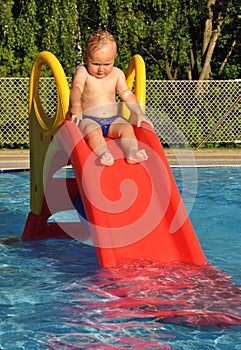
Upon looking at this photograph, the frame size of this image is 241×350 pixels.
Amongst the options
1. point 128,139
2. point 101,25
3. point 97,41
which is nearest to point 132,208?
point 128,139

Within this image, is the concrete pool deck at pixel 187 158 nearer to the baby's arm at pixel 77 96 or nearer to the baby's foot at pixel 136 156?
the baby's arm at pixel 77 96

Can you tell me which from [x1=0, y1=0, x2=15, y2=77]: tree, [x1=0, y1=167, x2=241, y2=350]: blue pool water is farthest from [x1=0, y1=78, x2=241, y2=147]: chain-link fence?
[x1=0, y1=167, x2=241, y2=350]: blue pool water

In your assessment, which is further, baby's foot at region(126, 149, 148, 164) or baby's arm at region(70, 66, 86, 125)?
baby's arm at region(70, 66, 86, 125)

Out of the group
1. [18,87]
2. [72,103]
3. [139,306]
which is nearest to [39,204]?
[72,103]

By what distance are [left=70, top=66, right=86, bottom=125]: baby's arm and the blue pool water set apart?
1135 millimetres

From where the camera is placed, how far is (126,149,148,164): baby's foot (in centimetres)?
536

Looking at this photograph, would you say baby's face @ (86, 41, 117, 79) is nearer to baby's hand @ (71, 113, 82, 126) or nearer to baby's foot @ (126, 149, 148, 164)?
baby's hand @ (71, 113, 82, 126)

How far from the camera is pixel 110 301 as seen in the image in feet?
14.9

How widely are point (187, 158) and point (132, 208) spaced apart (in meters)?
8.21

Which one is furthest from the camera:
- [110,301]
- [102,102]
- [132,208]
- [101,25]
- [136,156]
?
[101,25]

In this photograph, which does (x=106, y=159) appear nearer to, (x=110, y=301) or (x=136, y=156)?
(x=136, y=156)

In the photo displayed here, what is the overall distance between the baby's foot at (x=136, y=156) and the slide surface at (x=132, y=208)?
0.20 feet

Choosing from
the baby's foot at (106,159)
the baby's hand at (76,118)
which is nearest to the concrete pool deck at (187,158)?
A: the baby's hand at (76,118)

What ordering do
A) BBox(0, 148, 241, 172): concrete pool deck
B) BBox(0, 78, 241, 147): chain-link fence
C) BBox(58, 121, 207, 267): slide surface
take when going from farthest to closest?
BBox(0, 78, 241, 147): chain-link fence
BBox(0, 148, 241, 172): concrete pool deck
BBox(58, 121, 207, 267): slide surface
